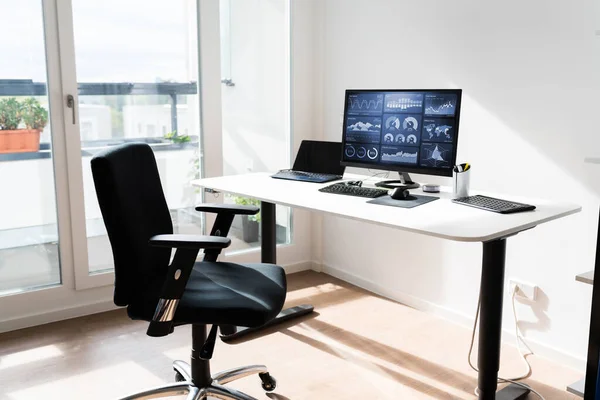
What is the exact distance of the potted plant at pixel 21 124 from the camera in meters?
3.12

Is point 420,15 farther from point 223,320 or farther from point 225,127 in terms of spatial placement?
point 223,320

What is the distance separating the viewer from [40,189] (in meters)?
3.28

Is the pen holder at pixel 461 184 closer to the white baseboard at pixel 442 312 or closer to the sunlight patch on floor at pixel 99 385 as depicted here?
the white baseboard at pixel 442 312

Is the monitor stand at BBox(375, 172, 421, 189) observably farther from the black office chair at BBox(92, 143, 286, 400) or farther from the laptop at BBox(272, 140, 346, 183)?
the black office chair at BBox(92, 143, 286, 400)

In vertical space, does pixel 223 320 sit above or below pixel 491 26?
below

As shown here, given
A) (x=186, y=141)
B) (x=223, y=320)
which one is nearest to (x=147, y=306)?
(x=223, y=320)

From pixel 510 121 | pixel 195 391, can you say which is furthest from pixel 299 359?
pixel 510 121

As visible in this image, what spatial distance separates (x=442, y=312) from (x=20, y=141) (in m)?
2.39

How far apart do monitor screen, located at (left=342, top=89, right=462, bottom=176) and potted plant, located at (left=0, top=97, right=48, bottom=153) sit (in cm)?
158

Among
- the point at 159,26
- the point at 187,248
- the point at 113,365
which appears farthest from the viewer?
the point at 159,26

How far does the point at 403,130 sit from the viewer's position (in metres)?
2.78

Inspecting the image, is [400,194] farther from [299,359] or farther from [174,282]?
[174,282]

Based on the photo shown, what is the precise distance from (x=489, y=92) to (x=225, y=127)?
1.60 metres

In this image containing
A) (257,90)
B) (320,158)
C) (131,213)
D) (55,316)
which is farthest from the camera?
(257,90)
